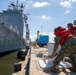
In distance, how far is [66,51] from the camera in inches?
150

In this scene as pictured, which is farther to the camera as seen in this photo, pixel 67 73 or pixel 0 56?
pixel 0 56

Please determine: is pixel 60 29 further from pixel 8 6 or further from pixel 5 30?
pixel 8 6

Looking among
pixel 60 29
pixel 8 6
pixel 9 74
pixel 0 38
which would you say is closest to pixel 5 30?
pixel 0 38

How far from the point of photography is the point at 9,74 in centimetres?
906

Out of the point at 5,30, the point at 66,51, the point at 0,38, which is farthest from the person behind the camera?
the point at 5,30

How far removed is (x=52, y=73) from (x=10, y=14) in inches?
1399

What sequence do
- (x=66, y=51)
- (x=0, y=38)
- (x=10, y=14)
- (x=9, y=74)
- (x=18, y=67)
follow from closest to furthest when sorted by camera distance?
(x=66, y=51)
(x=18, y=67)
(x=9, y=74)
(x=0, y=38)
(x=10, y=14)

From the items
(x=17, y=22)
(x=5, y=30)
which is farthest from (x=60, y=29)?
(x=17, y=22)

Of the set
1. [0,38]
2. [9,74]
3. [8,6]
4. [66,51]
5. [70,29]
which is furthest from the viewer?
[8,6]

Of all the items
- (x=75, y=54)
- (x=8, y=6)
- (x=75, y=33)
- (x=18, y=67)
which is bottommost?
(x=18, y=67)

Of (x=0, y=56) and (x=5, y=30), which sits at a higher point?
(x=5, y=30)

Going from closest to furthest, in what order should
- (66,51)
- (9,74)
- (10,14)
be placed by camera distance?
(66,51) → (9,74) → (10,14)

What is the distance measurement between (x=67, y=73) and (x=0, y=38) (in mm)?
13998

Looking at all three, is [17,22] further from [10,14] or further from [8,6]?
[8,6]
